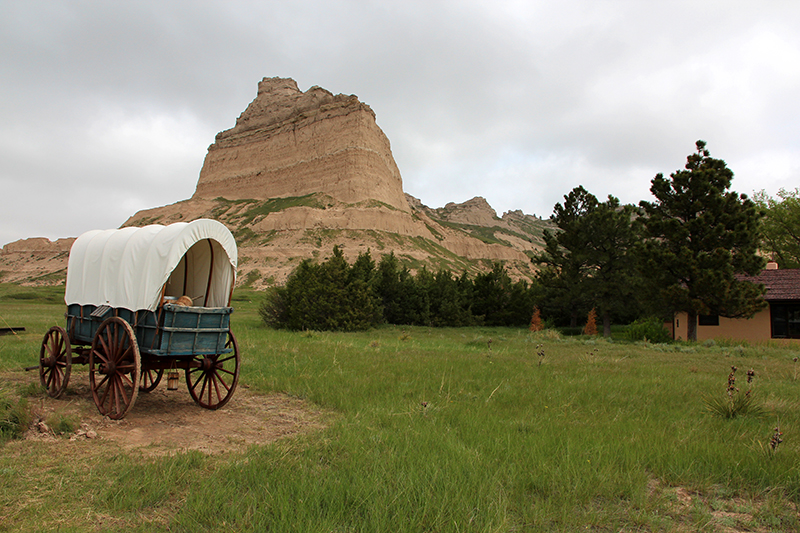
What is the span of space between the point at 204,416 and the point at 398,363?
5.45 metres

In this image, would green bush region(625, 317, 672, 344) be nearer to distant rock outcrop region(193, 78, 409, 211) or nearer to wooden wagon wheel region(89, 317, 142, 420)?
wooden wagon wheel region(89, 317, 142, 420)

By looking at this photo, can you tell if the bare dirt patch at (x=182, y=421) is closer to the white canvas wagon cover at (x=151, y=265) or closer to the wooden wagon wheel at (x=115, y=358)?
the wooden wagon wheel at (x=115, y=358)

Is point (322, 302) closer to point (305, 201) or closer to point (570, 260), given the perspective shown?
point (570, 260)

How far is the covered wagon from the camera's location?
599cm

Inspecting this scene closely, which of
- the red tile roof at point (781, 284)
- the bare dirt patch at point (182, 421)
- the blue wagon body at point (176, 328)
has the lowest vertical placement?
the bare dirt patch at point (182, 421)

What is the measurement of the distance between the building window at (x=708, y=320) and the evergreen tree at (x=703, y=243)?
2.52m

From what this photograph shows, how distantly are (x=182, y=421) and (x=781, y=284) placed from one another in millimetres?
27615

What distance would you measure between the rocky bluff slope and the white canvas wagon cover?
196 feet

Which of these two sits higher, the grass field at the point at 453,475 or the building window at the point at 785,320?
the building window at the point at 785,320

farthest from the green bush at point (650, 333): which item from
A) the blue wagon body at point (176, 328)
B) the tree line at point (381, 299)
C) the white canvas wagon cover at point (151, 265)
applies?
the blue wagon body at point (176, 328)

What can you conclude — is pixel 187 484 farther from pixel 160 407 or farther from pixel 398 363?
pixel 398 363

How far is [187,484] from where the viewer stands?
150 inches

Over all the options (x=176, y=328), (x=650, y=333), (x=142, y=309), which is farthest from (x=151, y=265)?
(x=650, y=333)

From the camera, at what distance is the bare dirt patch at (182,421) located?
16.8 ft
